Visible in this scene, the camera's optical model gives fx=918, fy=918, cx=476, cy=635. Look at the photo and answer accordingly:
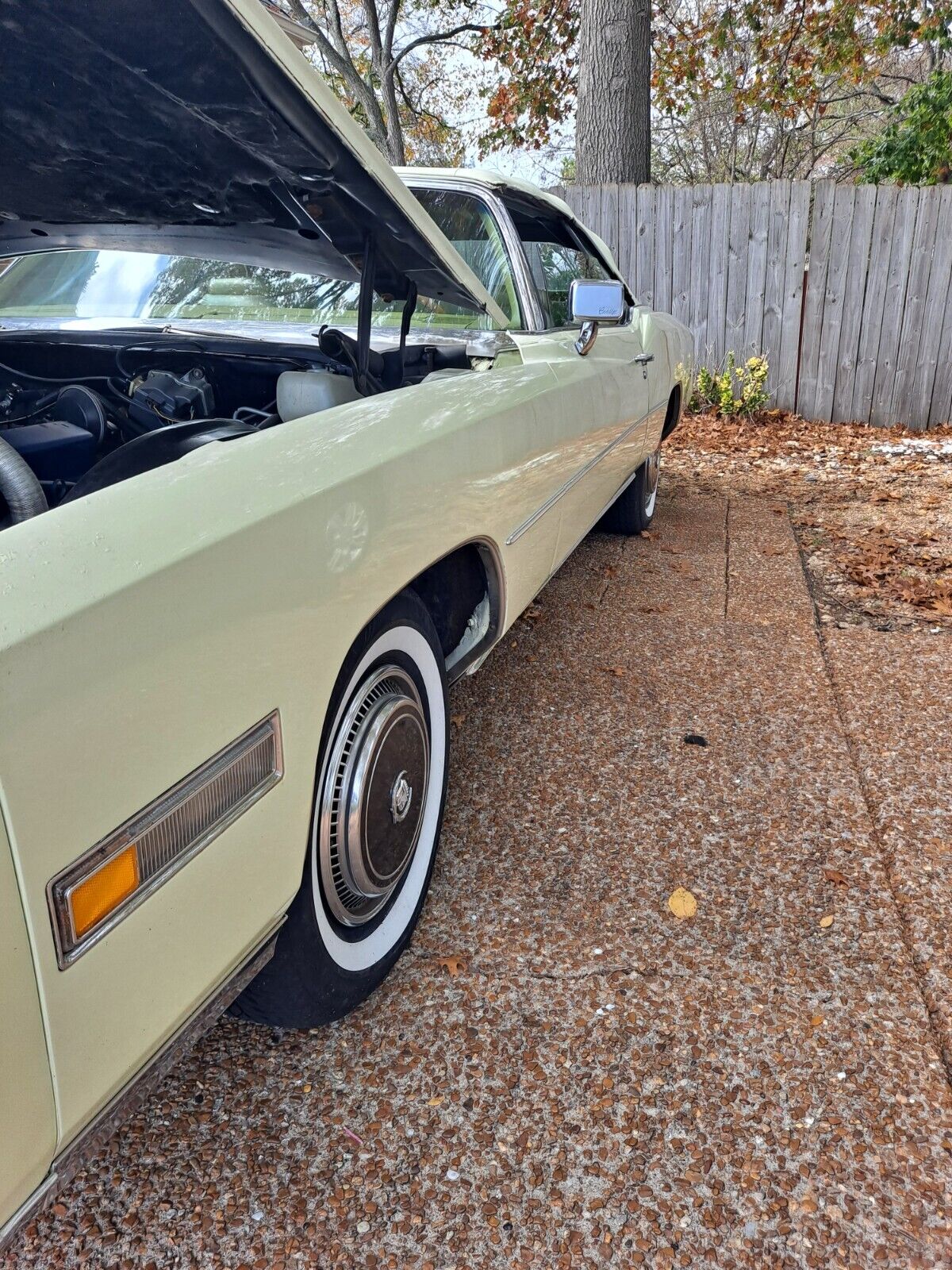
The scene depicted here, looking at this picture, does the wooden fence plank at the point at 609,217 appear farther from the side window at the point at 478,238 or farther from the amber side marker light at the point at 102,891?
the amber side marker light at the point at 102,891

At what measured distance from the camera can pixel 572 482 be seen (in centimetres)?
304

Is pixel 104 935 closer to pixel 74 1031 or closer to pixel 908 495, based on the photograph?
pixel 74 1031

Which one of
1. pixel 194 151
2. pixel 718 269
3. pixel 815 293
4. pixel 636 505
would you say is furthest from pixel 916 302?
pixel 194 151

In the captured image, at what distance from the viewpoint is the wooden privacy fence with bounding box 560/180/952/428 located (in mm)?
7773

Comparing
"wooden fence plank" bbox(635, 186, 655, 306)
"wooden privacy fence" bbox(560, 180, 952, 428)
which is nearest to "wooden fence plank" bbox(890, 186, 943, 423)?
"wooden privacy fence" bbox(560, 180, 952, 428)

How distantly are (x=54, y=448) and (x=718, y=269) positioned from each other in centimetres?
752

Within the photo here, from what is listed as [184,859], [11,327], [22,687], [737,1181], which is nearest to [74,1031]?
[184,859]

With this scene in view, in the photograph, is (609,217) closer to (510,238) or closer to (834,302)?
(834,302)

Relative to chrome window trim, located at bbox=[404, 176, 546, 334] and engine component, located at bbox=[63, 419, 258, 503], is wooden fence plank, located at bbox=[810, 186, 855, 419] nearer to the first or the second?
chrome window trim, located at bbox=[404, 176, 546, 334]

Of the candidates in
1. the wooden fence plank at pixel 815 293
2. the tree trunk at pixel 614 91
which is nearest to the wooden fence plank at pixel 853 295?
the wooden fence plank at pixel 815 293

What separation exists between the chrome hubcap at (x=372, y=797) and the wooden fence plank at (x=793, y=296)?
7335mm

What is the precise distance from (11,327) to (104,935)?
2.51 m

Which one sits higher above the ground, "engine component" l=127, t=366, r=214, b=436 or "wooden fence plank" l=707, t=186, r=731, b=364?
"wooden fence plank" l=707, t=186, r=731, b=364

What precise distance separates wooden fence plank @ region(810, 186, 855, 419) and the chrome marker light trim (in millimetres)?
8015
